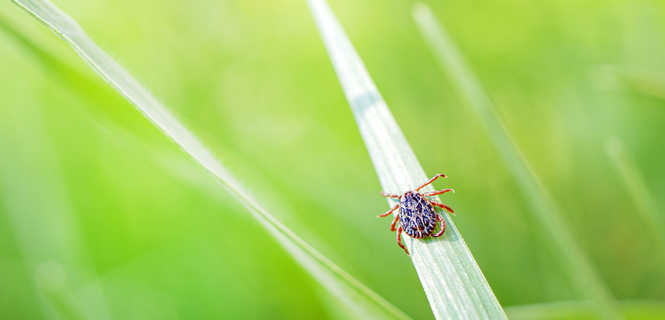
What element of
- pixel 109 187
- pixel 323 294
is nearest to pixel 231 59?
pixel 109 187

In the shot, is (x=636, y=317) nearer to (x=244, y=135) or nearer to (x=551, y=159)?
(x=551, y=159)

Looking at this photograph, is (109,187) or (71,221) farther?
(109,187)

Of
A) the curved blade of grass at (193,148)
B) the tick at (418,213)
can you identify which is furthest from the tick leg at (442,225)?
the curved blade of grass at (193,148)

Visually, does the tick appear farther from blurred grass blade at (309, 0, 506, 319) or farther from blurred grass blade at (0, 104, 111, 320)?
blurred grass blade at (0, 104, 111, 320)

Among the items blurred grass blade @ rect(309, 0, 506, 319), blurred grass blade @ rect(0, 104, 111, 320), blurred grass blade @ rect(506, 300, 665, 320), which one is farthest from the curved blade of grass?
blurred grass blade @ rect(0, 104, 111, 320)

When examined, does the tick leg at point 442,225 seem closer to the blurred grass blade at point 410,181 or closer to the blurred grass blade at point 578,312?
the blurred grass blade at point 410,181
